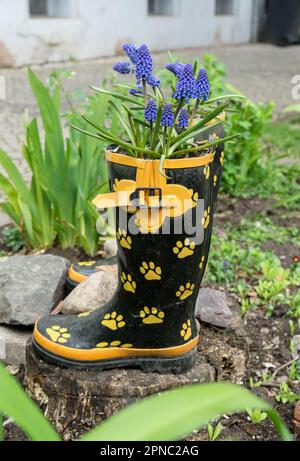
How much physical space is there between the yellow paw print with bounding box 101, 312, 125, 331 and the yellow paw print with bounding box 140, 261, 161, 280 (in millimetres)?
155

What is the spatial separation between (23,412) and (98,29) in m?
7.53

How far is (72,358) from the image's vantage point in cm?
163

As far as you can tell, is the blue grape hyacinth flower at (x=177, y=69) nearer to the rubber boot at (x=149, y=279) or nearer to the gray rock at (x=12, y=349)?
the rubber boot at (x=149, y=279)

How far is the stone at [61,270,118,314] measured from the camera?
6.23ft

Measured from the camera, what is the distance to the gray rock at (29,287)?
1.99 meters

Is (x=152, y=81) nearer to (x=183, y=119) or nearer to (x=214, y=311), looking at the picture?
(x=183, y=119)

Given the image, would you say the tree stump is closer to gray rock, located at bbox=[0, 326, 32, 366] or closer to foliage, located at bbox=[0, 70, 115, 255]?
gray rock, located at bbox=[0, 326, 32, 366]

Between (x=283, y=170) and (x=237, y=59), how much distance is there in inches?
218

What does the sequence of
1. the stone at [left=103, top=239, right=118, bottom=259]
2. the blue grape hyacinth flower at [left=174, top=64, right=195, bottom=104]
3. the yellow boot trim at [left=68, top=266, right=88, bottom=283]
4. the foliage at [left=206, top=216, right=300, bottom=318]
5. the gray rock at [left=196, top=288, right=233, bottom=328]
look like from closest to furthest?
the blue grape hyacinth flower at [left=174, top=64, right=195, bottom=104] → the gray rock at [left=196, top=288, right=233, bottom=328] → the yellow boot trim at [left=68, top=266, right=88, bottom=283] → the foliage at [left=206, top=216, right=300, bottom=318] → the stone at [left=103, top=239, right=118, bottom=259]

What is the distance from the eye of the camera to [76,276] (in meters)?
2.09

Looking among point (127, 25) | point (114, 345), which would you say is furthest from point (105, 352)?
point (127, 25)

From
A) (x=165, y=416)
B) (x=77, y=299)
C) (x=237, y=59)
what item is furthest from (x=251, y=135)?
(x=237, y=59)

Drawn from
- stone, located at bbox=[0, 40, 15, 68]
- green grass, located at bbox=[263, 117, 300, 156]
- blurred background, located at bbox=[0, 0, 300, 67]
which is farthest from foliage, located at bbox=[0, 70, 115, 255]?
stone, located at bbox=[0, 40, 15, 68]

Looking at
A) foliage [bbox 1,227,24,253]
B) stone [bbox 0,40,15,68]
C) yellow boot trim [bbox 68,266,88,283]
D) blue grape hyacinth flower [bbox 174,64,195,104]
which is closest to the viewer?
blue grape hyacinth flower [bbox 174,64,195,104]
